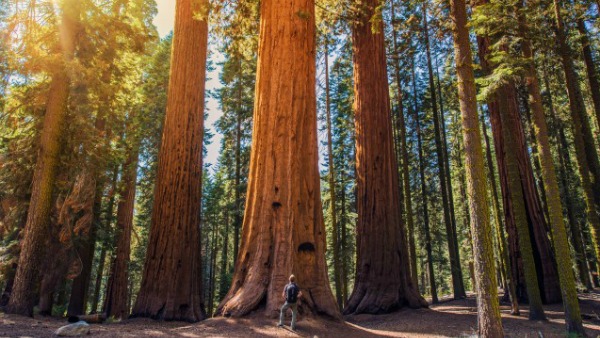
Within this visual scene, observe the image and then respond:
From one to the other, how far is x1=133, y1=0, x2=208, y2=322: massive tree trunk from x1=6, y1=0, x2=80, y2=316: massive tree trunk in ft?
9.01

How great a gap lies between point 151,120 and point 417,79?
52.7ft

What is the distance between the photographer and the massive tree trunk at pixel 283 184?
6.72 metres

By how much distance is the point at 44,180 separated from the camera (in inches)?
393

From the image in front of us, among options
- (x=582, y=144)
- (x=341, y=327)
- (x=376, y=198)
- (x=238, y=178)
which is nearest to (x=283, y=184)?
(x=341, y=327)

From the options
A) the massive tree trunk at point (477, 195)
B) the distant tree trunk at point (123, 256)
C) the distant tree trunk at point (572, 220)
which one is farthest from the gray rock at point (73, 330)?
the distant tree trunk at point (572, 220)

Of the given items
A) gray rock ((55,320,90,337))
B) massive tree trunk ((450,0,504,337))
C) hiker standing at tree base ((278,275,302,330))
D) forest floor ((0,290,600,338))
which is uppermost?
massive tree trunk ((450,0,504,337))

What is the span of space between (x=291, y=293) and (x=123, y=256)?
10598 millimetres

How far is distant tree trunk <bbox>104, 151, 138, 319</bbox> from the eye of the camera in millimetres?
13859

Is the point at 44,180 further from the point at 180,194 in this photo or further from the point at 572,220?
the point at 572,220

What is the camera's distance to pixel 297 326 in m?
6.07

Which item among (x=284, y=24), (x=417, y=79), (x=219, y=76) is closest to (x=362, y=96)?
(x=284, y=24)

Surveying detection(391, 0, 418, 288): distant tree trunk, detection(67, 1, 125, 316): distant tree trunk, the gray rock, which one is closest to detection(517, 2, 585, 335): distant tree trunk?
the gray rock

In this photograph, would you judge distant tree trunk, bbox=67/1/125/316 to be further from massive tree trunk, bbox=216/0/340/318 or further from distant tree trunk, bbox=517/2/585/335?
distant tree trunk, bbox=517/2/585/335

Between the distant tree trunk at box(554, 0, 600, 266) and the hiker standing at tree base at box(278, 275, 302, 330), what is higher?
the distant tree trunk at box(554, 0, 600, 266)
